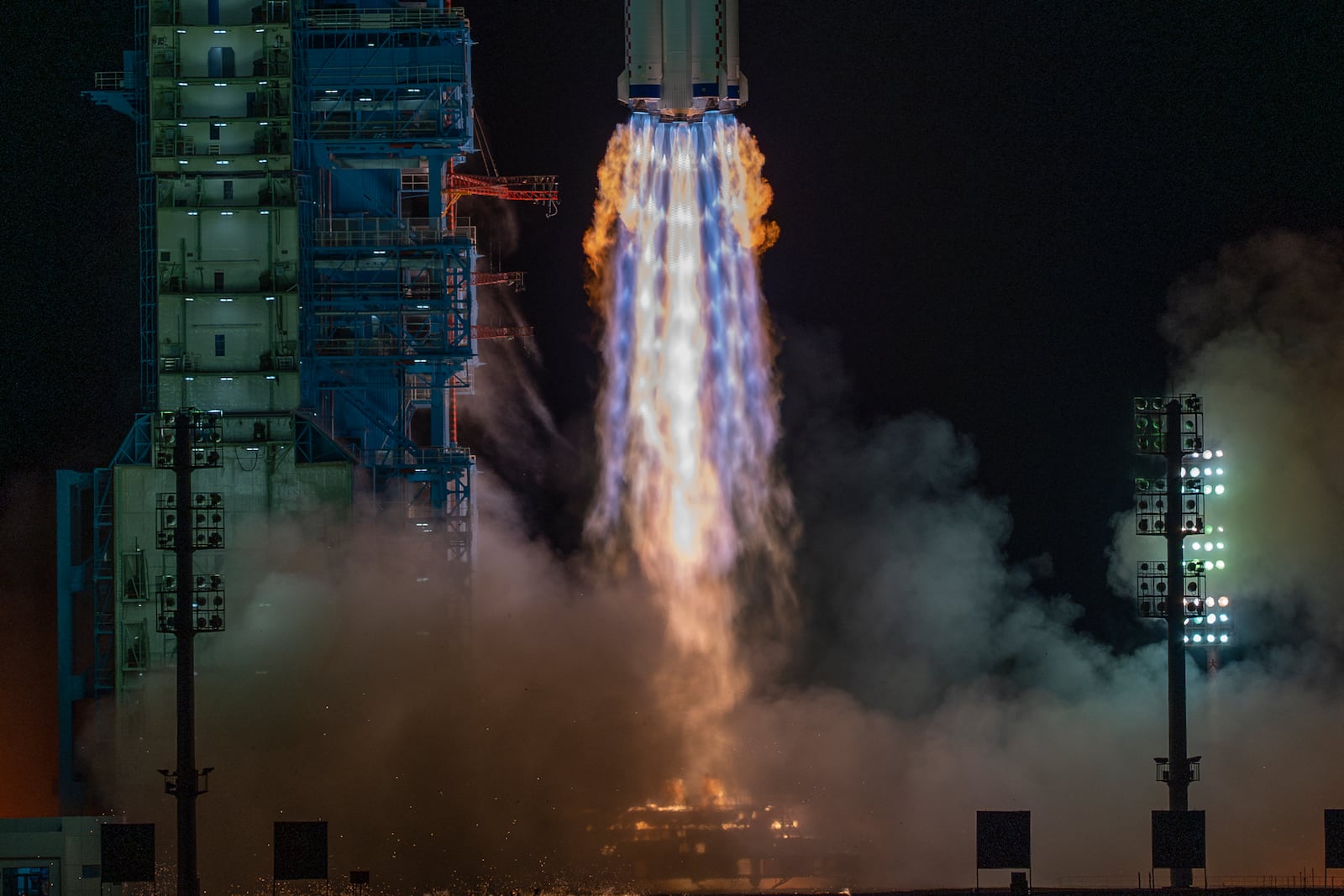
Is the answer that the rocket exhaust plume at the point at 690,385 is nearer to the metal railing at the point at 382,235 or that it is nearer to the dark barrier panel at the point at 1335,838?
the metal railing at the point at 382,235

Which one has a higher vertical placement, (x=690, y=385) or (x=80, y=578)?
(x=690, y=385)

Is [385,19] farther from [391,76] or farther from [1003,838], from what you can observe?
[1003,838]

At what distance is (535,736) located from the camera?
143 ft

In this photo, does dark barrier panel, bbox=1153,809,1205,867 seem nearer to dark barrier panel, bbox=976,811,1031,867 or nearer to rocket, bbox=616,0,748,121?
dark barrier panel, bbox=976,811,1031,867

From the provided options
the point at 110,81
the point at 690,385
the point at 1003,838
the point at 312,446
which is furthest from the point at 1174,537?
the point at 110,81

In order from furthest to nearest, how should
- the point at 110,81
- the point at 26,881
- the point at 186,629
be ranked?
the point at 110,81 < the point at 26,881 < the point at 186,629

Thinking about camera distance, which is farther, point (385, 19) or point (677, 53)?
point (385, 19)

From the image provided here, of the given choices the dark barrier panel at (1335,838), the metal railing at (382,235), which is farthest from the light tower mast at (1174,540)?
the metal railing at (382,235)

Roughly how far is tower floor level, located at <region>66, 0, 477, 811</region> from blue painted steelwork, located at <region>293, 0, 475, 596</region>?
55 millimetres

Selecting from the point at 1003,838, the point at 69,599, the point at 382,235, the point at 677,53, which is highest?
the point at 677,53

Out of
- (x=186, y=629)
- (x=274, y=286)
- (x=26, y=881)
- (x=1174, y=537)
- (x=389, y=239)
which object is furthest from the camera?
(x=389, y=239)

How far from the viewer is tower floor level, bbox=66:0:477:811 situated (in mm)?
43719

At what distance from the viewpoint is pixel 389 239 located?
45.4 m

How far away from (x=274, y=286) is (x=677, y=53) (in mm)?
10508
